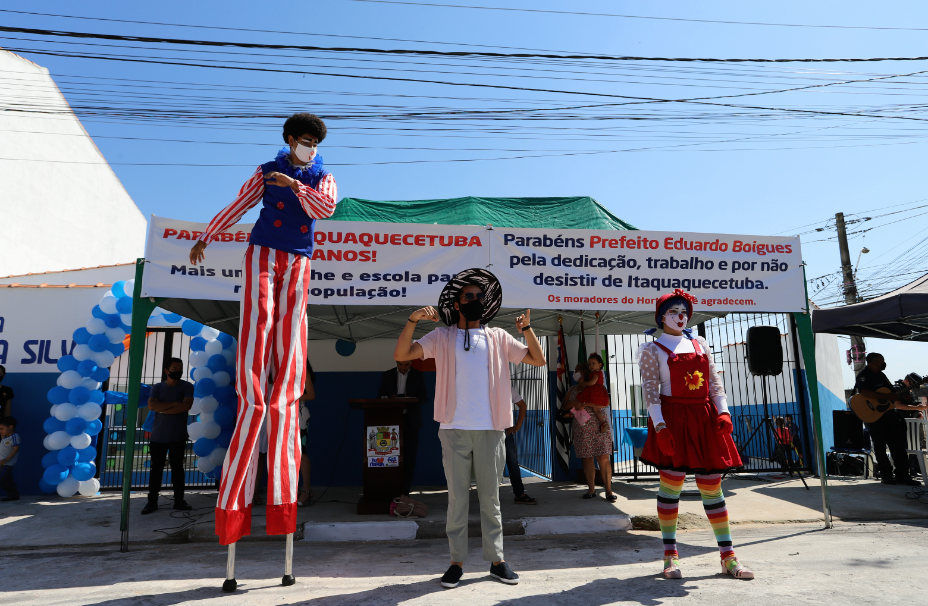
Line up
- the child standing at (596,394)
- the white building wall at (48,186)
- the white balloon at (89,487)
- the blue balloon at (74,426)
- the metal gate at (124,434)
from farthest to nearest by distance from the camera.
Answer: the white building wall at (48,186), the metal gate at (124,434), the white balloon at (89,487), the blue balloon at (74,426), the child standing at (596,394)

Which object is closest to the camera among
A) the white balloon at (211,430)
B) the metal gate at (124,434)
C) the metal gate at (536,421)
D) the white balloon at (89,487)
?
the white balloon at (211,430)

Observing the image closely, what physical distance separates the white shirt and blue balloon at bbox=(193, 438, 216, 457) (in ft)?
18.2

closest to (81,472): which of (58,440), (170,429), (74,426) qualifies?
(58,440)

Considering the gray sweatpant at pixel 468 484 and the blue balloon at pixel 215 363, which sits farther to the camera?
the blue balloon at pixel 215 363

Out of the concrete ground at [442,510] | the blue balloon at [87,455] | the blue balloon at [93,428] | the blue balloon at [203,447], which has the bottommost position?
the concrete ground at [442,510]

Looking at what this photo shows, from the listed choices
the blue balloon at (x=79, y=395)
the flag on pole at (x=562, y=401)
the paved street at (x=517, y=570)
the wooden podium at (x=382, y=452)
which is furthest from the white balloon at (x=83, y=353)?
the flag on pole at (x=562, y=401)

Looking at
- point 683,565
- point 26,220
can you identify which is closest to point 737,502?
point 683,565

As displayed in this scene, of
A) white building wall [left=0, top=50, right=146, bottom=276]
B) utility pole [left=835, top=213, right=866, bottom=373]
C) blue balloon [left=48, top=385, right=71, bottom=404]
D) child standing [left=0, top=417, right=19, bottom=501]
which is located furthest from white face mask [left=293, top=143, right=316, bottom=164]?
utility pole [left=835, top=213, right=866, bottom=373]

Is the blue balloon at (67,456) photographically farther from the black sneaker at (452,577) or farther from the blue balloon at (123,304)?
the black sneaker at (452,577)

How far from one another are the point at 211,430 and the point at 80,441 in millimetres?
1885

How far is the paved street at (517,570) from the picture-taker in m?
3.25

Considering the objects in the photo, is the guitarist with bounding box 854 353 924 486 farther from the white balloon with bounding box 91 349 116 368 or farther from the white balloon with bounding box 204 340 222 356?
the white balloon with bounding box 91 349 116 368

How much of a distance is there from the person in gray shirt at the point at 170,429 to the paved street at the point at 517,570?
1.70 m

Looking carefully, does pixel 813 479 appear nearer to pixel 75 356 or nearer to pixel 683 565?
pixel 683 565
